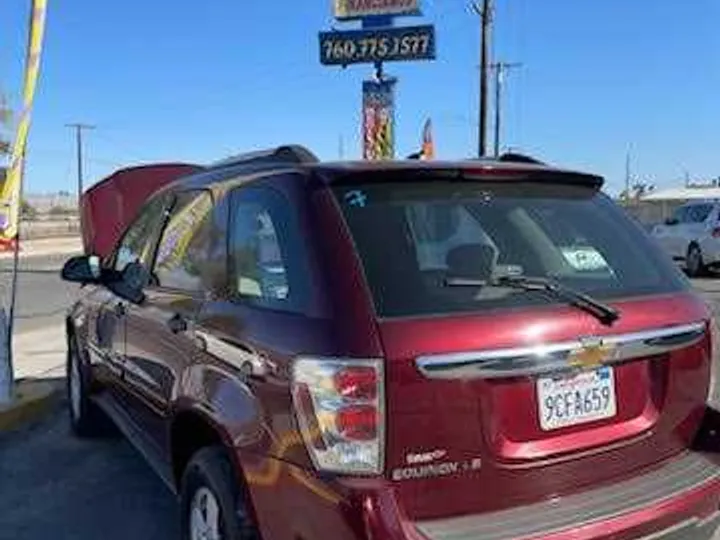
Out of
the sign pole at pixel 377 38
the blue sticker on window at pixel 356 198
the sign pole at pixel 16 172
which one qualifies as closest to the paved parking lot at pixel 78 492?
the sign pole at pixel 16 172

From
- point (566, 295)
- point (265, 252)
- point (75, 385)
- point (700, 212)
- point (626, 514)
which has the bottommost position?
point (75, 385)

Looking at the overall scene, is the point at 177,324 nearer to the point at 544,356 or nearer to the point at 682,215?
the point at 544,356

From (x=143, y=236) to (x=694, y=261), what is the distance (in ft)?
65.5

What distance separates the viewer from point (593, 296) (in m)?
3.65

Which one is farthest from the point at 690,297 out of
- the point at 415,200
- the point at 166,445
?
the point at 166,445

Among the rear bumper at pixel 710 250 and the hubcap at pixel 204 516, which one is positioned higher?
the hubcap at pixel 204 516

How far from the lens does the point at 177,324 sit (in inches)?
175

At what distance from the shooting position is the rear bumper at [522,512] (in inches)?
124

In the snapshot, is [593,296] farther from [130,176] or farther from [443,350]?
[130,176]

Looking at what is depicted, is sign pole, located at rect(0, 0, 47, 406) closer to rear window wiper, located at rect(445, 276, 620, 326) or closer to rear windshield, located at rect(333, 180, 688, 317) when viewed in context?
rear windshield, located at rect(333, 180, 688, 317)

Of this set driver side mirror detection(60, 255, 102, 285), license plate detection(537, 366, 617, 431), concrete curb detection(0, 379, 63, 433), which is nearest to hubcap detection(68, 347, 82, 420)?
concrete curb detection(0, 379, 63, 433)

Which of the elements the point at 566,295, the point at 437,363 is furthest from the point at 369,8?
the point at 437,363

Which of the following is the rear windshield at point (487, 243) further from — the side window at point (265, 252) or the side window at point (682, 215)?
the side window at point (682, 215)

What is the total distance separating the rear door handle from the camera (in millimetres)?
4367
